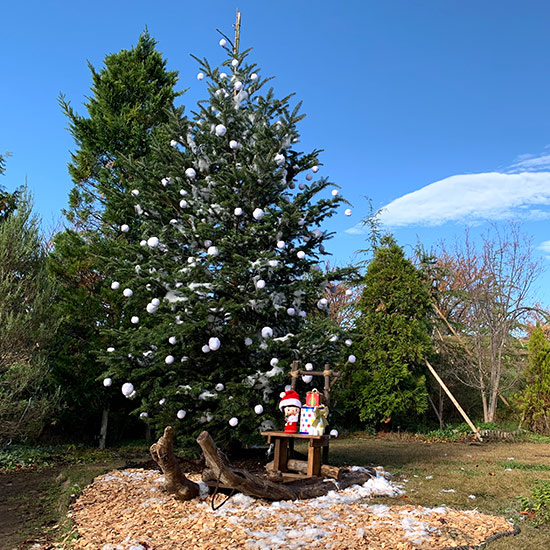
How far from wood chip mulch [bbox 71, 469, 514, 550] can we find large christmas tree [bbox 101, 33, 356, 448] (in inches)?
65.0

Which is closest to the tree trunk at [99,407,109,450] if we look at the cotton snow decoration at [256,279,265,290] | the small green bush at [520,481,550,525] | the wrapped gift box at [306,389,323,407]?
the cotton snow decoration at [256,279,265,290]

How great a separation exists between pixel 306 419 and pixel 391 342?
20.6ft

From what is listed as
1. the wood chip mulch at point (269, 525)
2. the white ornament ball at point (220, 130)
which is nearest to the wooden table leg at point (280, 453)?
the wood chip mulch at point (269, 525)

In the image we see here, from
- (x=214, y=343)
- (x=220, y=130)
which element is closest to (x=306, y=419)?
(x=214, y=343)

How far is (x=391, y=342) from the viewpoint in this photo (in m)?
11.8

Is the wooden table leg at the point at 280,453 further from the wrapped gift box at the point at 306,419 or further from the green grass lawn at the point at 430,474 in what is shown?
the green grass lawn at the point at 430,474

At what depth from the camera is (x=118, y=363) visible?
22.5ft

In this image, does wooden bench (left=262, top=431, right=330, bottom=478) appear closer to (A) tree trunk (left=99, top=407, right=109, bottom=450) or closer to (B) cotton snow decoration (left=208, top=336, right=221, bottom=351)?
(B) cotton snow decoration (left=208, top=336, right=221, bottom=351)

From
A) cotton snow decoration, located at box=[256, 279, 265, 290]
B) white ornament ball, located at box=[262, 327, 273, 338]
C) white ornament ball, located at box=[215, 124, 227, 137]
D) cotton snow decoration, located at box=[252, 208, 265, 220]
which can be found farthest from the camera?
white ornament ball, located at box=[215, 124, 227, 137]

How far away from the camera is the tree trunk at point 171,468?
14.8 feet

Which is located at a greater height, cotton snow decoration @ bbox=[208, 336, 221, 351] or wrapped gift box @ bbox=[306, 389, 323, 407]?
cotton snow decoration @ bbox=[208, 336, 221, 351]

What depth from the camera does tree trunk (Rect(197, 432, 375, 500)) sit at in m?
4.70

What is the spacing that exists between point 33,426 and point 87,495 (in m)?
4.21

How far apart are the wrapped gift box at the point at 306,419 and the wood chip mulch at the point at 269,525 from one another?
903 millimetres
